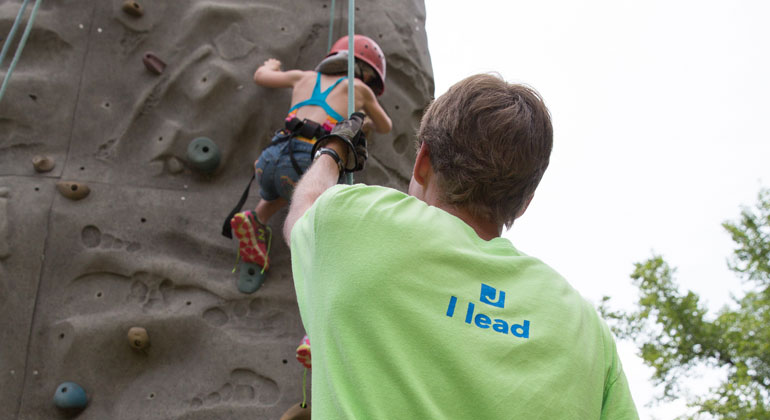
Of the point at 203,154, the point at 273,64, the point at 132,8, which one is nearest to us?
the point at 203,154

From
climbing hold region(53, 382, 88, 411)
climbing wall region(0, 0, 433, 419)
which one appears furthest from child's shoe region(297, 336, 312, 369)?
climbing hold region(53, 382, 88, 411)

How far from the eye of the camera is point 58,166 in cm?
327

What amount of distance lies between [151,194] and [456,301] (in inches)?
106

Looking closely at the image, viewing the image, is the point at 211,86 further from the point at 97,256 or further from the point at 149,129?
the point at 97,256

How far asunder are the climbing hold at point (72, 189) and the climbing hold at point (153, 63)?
739mm

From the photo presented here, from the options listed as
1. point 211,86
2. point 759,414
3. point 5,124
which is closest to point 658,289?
point 759,414

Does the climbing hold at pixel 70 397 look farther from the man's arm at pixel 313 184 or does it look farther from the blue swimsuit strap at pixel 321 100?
the man's arm at pixel 313 184

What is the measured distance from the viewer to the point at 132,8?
11.8 ft

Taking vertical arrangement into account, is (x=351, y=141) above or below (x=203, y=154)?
above

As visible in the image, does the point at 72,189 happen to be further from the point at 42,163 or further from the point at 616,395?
the point at 616,395

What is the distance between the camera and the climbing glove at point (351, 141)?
1.42 meters

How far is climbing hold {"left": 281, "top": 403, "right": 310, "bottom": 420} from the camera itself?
2.71 meters

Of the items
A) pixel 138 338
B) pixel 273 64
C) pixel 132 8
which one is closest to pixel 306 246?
pixel 138 338

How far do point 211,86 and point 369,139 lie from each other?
0.86m
